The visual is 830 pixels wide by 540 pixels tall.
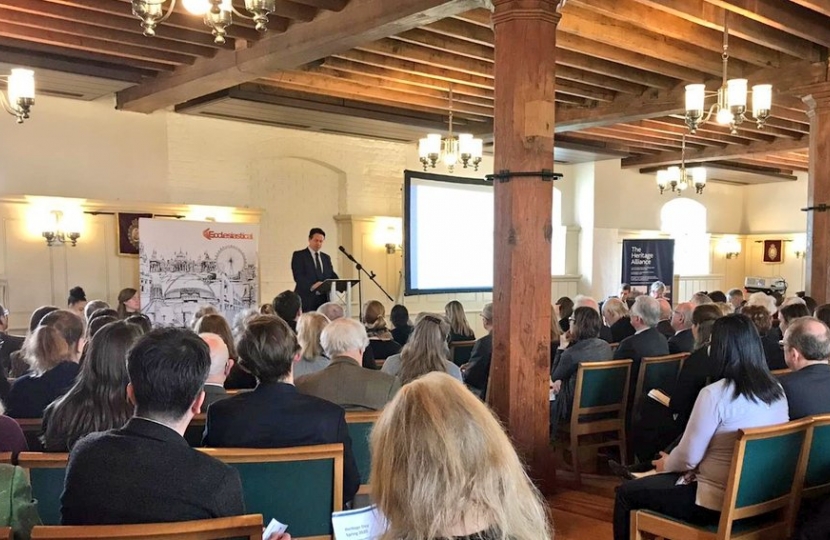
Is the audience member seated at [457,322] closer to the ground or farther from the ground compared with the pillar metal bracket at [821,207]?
closer to the ground

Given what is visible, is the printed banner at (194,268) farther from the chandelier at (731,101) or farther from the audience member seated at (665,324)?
the chandelier at (731,101)

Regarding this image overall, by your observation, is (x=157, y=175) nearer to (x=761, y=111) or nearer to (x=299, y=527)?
(x=761, y=111)

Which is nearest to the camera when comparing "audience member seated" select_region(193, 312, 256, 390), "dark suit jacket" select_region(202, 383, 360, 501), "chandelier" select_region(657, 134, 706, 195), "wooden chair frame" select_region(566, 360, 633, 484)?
"dark suit jacket" select_region(202, 383, 360, 501)

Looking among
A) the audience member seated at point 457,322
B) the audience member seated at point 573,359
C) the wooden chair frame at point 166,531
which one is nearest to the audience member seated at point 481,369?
the audience member seated at point 573,359

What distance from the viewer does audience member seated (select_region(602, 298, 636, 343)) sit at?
5.79 m

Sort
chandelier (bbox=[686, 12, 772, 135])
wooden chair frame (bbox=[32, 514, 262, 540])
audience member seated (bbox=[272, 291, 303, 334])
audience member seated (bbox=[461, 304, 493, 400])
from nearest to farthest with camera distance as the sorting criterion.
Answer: wooden chair frame (bbox=[32, 514, 262, 540])
audience member seated (bbox=[461, 304, 493, 400])
chandelier (bbox=[686, 12, 772, 135])
audience member seated (bbox=[272, 291, 303, 334])

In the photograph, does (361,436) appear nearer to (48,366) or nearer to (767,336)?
(48,366)

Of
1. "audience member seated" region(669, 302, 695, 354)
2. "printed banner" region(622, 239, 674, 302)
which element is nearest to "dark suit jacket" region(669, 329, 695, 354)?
"audience member seated" region(669, 302, 695, 354)

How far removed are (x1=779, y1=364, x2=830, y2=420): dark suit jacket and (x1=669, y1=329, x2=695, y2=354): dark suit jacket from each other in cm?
213

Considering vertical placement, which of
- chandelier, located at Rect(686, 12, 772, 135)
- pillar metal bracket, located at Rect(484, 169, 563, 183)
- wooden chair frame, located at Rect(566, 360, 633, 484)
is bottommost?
wooden chair frame, located at Rect(566, 360, 633, 484)

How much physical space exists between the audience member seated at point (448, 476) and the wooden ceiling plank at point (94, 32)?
17.9 feet

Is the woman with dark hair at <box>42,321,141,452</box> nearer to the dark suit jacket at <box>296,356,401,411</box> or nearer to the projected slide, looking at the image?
the dark suit jacket at <box>296,356,401,411</box>

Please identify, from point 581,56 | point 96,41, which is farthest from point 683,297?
point 96,41

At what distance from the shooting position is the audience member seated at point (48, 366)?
3.15 m
